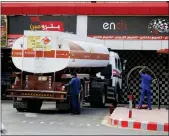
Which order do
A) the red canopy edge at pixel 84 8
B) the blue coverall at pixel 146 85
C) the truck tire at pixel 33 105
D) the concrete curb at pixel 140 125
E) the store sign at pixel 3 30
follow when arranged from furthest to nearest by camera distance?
the store sign at pixel 3 30
the red canopy edge at pixel 84 8
the blue coverall at pixel 146 85
the truck tire at pixel 33 105
the concrete curb at pixel 140 125

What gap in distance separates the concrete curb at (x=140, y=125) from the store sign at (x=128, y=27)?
38.3 ft

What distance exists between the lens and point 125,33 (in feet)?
81.3

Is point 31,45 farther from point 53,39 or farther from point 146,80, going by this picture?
point 146,80

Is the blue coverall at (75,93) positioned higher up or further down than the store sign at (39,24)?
further down

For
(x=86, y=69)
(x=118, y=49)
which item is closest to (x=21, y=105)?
(x=86, y=69)

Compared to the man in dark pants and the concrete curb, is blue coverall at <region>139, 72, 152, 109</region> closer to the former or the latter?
the man in dark pants

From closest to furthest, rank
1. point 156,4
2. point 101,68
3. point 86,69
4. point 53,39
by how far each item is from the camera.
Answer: point 53,39 → point 86,69 → point 101,68 → point 156,4

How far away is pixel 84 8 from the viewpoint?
24.7 metres

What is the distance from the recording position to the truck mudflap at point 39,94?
52.6ft

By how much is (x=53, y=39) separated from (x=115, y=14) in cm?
906

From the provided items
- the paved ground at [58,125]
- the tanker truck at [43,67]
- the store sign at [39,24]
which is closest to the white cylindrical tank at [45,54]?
the tanker truck at [43,67]

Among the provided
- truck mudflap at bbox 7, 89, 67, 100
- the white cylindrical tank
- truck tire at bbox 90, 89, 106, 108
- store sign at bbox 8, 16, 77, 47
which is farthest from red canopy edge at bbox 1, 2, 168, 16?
truck mudflap at bbox 7, 89, 67, 100

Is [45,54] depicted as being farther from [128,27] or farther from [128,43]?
[128,27]

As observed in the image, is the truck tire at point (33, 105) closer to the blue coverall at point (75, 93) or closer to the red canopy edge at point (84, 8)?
the blue coverall at point (75, 93)
